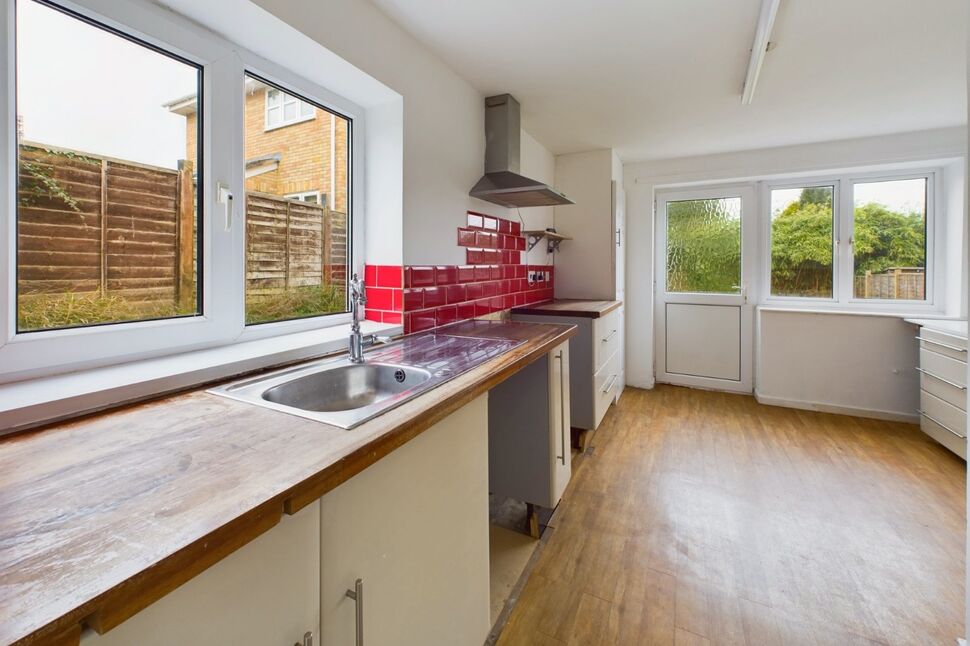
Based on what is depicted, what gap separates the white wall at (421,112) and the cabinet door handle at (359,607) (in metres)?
1.43

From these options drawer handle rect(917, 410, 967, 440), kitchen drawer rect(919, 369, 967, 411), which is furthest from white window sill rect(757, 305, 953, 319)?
drawer handle rect(917, 410, 967, 440)

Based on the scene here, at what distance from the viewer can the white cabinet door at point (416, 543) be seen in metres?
0.81

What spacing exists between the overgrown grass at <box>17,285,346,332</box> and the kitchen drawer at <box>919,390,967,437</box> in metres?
3.96

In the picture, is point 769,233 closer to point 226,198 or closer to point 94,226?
point 226,198

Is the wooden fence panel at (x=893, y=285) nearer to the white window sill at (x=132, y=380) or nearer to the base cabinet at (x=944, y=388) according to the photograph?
the base cabinet at (x=944, y=388)

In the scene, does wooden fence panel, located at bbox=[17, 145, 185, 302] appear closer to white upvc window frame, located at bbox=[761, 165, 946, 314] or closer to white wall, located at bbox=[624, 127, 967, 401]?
white wall, located at bbox=[624, 127, 967, 401]

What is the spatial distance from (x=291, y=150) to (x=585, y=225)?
2.77 metres

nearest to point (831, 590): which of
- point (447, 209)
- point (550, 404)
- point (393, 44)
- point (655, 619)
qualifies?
point (655, 619)

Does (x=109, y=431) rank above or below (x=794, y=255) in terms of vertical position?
below

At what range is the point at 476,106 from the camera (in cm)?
258

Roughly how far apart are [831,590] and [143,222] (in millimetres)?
2740

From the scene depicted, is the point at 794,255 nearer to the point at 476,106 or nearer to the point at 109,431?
the point at 476,106

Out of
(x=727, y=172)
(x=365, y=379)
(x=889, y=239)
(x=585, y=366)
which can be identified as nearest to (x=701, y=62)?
(x=585, y=366)

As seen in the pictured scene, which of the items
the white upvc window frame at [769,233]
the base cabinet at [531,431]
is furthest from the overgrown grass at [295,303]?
the white upvc window frame at [769,233]
